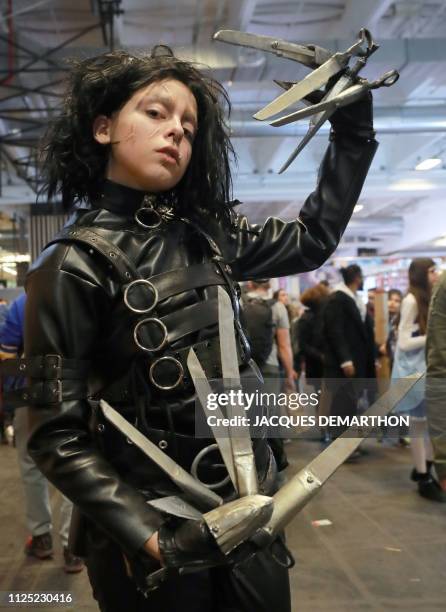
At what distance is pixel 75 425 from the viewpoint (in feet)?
2.76

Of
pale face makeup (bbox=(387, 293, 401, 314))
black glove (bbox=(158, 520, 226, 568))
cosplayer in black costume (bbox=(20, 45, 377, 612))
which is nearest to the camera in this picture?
black glove (bbox=(158, 520, 226, 568))

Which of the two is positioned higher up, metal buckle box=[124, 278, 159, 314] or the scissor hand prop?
the scissor hand prop

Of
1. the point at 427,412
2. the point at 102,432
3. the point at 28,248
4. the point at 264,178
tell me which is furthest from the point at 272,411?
the point at 28,248

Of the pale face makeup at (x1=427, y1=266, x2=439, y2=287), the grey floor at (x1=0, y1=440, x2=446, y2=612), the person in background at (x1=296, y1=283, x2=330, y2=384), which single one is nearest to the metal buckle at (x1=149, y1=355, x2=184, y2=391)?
the grey floor at (x1=0, y1=440, x2=446, y2=612)

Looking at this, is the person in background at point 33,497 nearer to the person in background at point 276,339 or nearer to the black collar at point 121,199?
the person in background at point 276,339

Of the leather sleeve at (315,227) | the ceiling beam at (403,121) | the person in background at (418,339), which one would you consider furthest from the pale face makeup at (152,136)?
the ceiling beam at (403,121)

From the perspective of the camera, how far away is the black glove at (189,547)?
2.32 feet

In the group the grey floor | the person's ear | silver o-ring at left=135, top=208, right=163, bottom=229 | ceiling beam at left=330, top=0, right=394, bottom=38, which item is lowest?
the grey floor

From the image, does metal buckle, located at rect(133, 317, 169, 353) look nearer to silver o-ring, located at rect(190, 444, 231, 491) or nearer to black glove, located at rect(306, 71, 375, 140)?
silver o-ring, located at rect(190, 444, 231, 491)

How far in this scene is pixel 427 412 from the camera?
1.32 meters

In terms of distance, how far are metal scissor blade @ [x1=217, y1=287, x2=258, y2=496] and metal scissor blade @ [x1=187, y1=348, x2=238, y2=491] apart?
0.5 inches

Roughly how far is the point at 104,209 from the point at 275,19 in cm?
410

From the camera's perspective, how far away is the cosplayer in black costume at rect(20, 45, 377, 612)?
2.71ft

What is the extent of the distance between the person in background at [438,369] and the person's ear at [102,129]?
3.05 ft
